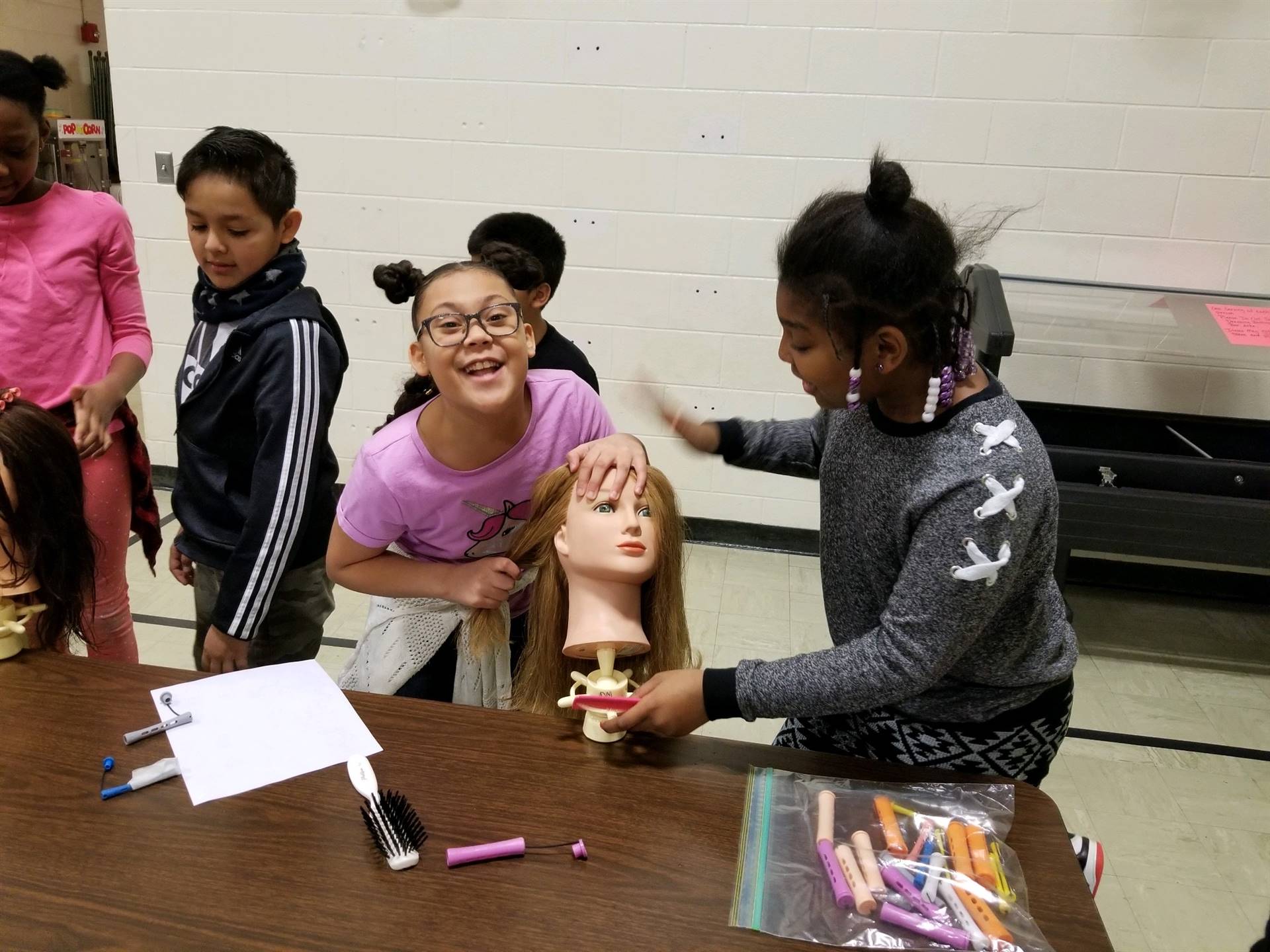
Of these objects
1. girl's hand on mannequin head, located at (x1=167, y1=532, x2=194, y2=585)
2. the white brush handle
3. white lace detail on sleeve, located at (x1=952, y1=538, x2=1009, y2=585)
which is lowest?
girl's hand on mannequin head, located at (x1=167, y1=532, x2=194, y2=585)

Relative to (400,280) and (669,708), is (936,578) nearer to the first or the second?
(669,708)

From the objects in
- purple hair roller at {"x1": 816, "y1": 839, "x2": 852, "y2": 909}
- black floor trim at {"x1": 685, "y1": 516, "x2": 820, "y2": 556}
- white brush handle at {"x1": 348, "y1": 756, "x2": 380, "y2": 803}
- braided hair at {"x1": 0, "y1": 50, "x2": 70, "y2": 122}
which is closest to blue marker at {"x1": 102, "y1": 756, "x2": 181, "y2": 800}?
white brush handle at {"x1": 348, "y1": 756, "x2": 380, "y2": 803}

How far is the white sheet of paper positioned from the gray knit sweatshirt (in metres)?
0.45

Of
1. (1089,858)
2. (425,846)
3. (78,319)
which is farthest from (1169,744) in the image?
(78,319)

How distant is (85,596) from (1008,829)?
50.5 inches

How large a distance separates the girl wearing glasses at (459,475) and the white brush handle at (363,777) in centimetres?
32

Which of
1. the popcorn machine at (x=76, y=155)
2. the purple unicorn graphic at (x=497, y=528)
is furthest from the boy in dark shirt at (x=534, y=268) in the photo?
the popcorn machine at (x=76, y=155)

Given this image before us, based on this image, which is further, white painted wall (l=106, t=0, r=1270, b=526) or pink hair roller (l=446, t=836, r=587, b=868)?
white painted wall (l=106, t=0, r=1270, b=526)

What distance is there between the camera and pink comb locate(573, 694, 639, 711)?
3.62 ft

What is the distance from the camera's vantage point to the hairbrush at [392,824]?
922 mm

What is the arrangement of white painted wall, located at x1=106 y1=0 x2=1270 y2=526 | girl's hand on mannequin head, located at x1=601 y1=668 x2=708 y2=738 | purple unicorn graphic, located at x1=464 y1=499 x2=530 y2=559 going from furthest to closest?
white painted wall, located at x1=106 y1=0 x2=1270 y2=526 → purple unicorn graphic, located at x1=464 y1=499 x2=530 y2=559 → girl's hand on mannequin head, located at x1=601 y1=668 x2=708 y2=738

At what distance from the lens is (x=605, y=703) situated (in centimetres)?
111

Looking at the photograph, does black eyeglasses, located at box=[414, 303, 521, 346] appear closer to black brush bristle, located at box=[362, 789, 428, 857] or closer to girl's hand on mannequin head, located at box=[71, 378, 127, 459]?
black brush bristle, located at box=[362, 789, 428, 857]

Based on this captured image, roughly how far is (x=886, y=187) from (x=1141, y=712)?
2057mm
